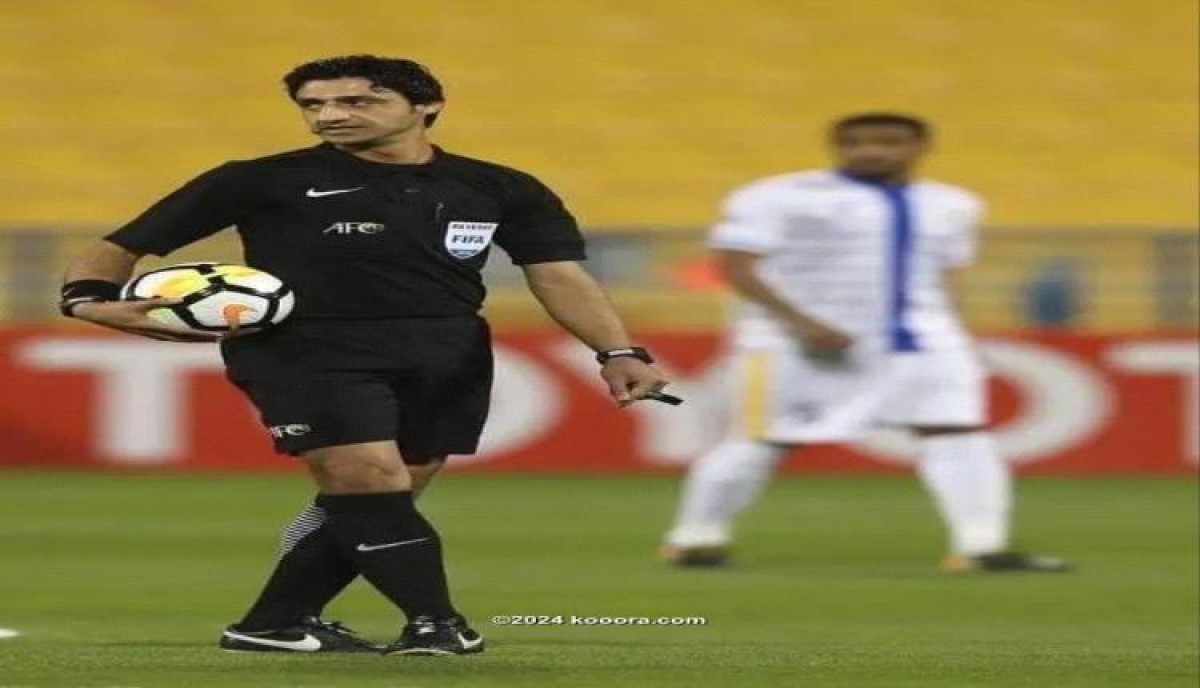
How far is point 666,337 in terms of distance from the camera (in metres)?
15.9

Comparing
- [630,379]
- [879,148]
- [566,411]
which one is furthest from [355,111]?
[566,411]

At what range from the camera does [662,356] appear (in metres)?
15.9

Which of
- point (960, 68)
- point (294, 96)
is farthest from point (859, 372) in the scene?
point (960, 68)

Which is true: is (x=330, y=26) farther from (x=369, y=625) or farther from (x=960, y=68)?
(x=369, y=625)

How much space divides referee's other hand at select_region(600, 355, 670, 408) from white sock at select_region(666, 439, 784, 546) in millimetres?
3584

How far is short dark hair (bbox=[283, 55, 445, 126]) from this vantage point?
6934mm

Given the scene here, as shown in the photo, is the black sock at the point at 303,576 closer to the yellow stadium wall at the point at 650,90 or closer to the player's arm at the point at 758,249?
the player's arm at the point at 758,249

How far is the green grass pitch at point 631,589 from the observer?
7.01 m

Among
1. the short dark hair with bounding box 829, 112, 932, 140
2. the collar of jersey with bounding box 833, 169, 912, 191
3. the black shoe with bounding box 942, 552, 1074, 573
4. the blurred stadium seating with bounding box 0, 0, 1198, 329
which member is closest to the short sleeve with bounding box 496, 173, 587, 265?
the short dark hair with bounding box 829, 112, 932, 140

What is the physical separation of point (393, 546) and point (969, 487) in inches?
160

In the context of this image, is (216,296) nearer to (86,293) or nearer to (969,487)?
(86,293)

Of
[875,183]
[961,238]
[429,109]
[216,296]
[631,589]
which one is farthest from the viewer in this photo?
[961,238]

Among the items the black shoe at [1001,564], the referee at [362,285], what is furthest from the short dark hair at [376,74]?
the black shoe at [1001,564]

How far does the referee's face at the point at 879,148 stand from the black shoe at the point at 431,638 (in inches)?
154
